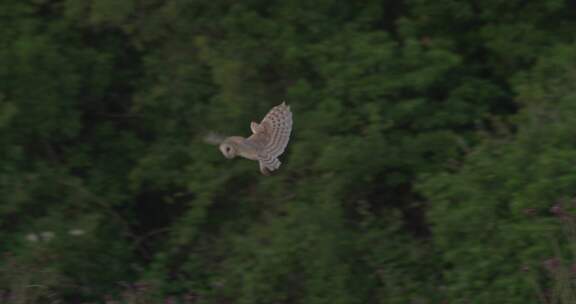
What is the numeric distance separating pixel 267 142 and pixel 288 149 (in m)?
2.98

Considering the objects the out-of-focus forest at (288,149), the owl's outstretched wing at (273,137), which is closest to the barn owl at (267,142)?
the owl's outstretched wing at (273,137)

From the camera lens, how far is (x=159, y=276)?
6777 millimetres

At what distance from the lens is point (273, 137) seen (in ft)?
13.0

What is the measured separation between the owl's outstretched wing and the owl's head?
91 millimetres

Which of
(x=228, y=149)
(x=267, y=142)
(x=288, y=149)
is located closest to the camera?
(x=228, y=149)

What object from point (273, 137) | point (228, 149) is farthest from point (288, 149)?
point (228, 149)

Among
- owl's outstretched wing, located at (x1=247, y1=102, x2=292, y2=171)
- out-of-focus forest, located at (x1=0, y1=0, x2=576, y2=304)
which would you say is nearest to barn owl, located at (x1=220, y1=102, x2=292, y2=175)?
owl's outstretched wing, located at (x1=247, y1=102, x2=292, y2=171)

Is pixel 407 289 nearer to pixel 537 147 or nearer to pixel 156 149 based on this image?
pixel 537 147

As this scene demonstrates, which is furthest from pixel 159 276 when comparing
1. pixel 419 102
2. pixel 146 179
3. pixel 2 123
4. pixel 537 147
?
pixel 537 147

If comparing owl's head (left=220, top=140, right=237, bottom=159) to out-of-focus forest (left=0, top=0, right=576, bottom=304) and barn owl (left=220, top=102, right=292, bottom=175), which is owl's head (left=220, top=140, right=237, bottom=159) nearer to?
barn owl (left=220, top=102, right=292, bottom=175)

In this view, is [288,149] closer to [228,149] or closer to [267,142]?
[267,142]

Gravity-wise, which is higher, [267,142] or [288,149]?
[288,149]

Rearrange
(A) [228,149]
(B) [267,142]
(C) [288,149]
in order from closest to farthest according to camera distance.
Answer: (A) [228,149] < (B) [267,142] < (C) [288,149]

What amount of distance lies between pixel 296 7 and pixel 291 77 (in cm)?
46
